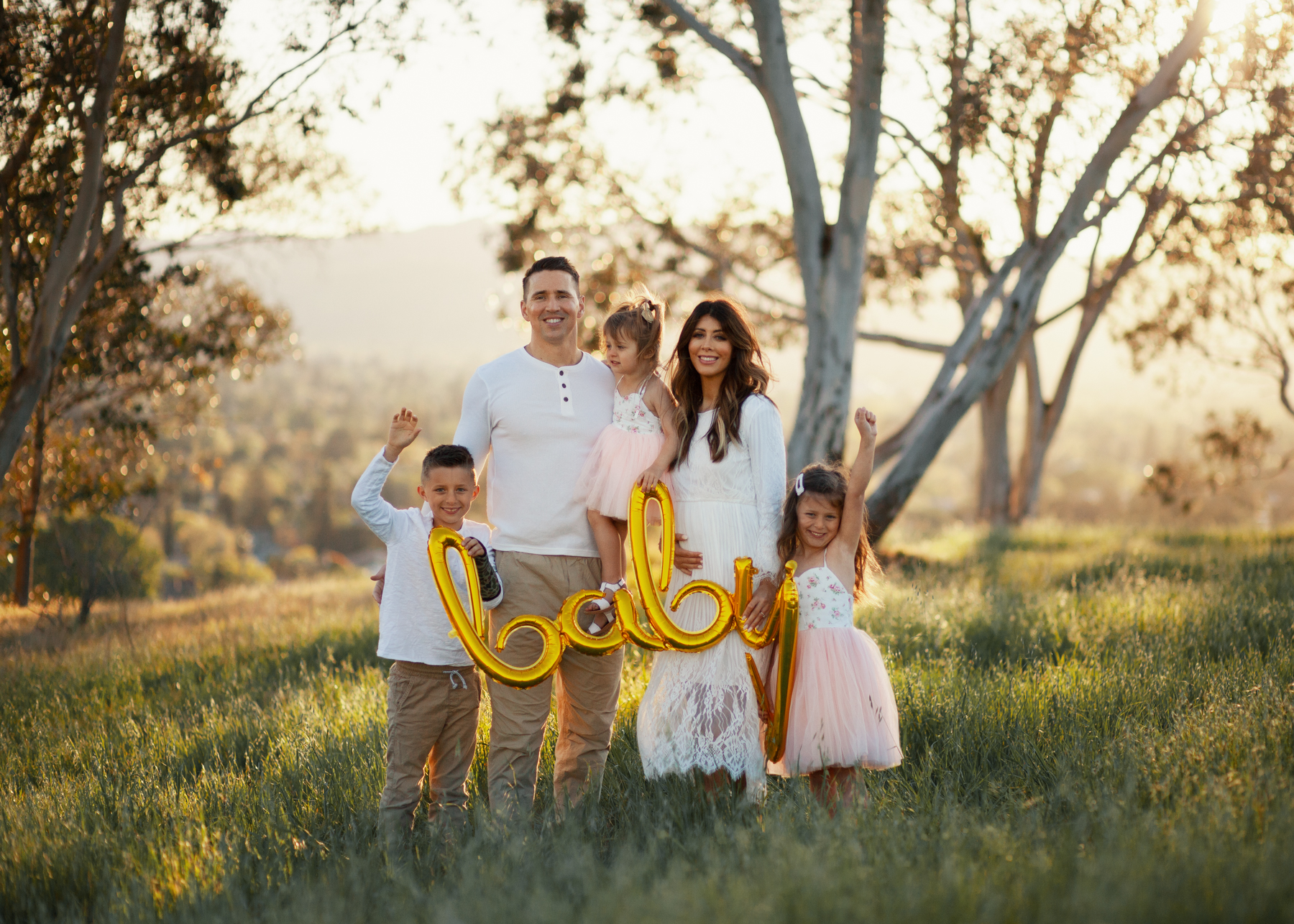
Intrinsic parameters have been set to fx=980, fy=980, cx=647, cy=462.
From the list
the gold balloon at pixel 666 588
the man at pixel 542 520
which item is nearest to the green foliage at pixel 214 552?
the man at pixel 542 520

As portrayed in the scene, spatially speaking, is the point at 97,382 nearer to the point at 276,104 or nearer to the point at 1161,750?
the point at 276,104

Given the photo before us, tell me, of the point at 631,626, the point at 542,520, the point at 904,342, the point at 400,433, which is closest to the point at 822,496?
the point at 631,626

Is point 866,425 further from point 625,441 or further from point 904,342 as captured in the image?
point 904,342

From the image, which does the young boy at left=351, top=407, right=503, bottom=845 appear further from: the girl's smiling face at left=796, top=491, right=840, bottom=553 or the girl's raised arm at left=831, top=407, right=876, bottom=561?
the girl's raised arm at left=831, top=407, right=876, bottom=561

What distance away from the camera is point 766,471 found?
161 inches

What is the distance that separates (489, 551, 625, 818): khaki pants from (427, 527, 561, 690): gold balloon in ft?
0.83

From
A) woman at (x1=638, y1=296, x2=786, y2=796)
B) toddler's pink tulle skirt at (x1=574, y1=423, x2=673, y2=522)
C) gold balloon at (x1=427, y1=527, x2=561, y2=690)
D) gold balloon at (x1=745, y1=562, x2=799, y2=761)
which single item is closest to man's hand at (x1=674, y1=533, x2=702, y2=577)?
woman at (x1=638, y1=296, x2=786, y2=796)

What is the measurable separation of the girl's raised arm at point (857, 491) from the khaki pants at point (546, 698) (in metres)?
1.07

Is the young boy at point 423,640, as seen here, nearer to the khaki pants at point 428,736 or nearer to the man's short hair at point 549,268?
the khaki pants at point 428,736

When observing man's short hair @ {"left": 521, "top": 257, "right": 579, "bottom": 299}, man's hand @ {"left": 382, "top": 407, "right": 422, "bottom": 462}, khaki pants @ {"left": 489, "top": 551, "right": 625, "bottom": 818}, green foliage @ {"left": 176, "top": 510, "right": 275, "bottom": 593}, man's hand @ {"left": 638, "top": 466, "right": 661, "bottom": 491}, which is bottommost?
green foliage @ {"left": 176, "top": 510, "right": 275, "bottom": 593}

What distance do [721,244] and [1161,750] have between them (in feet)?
42.0

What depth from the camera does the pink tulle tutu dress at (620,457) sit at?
4.06 meters

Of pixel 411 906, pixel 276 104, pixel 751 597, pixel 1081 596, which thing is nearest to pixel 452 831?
pixel 411 906

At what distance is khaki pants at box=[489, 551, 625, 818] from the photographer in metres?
4.11
